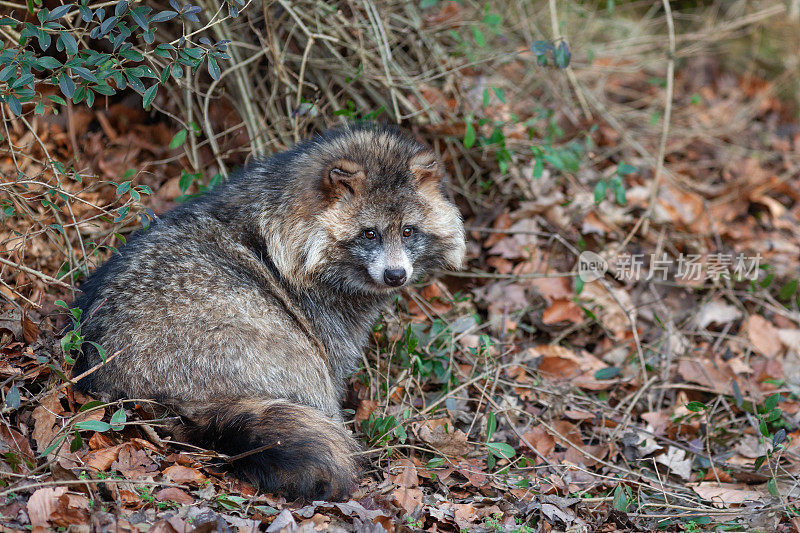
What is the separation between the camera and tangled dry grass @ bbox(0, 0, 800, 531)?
12.5 ft

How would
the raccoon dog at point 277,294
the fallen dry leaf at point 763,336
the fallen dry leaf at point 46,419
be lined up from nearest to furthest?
the fallen dry leaf at point 46,419 < the raccoon dog at point 277,294 < the fallen dry leaf at point 763,336

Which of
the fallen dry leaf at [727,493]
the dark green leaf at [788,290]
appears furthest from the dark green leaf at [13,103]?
the dark green leaf at [788,290]

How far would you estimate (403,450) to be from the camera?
15.5 ft

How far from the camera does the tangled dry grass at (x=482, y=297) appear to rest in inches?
150

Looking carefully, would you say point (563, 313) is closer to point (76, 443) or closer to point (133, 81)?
point (133, 81)

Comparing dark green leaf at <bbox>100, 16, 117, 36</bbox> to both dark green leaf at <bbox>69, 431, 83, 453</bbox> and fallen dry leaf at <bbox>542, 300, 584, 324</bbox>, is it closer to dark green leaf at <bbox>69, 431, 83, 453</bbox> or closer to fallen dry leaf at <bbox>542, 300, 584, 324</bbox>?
dark green leaf at <bbox>69, 431, 83, 453</bbox>

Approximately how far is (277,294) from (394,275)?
0.75 m

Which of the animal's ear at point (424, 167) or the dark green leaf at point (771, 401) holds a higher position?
the animal's ear at point (424, 167)

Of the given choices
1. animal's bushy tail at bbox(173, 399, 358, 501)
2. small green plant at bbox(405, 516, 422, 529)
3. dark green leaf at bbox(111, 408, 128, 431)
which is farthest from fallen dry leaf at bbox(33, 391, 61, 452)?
small green plant at bbox(405, 516, 422, 529)

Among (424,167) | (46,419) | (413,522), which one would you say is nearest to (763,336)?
(424,167)

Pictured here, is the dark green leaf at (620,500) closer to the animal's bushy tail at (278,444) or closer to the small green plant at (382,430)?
the small green plant at (382,430)

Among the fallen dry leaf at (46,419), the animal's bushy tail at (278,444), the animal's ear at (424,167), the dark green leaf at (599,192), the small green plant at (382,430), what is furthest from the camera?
the dark green leaf at (599,192)

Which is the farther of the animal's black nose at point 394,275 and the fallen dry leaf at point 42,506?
the animal's black nose at point 394,275

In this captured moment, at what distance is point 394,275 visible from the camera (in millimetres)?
4430
